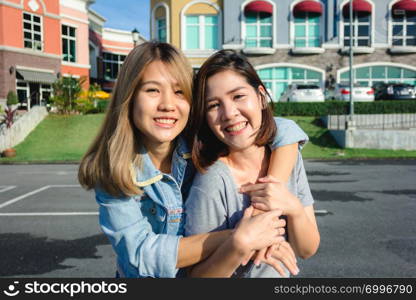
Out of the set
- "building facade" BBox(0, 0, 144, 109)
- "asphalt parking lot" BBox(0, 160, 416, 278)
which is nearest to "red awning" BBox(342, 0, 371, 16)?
"building facade" BBox(0, 0, 144, 109)

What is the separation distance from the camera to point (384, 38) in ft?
104

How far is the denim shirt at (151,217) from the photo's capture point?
Answer: 5.42ft

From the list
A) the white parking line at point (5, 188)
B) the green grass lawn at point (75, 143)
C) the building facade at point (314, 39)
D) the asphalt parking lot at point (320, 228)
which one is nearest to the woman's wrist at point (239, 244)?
the asphalt parking lot at point (320, 228)

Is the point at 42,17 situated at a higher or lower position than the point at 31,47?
higher

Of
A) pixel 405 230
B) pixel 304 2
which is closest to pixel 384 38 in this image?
pixel 304 2

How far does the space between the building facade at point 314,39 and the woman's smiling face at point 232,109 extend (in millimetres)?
30395

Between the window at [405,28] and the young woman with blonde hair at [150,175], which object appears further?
the window at [405,28]

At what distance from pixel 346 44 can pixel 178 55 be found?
109 feet

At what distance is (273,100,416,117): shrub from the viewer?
71.9ft

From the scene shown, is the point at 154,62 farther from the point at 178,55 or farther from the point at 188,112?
the point at 188,112

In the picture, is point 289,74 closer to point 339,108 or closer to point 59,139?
point 339,108

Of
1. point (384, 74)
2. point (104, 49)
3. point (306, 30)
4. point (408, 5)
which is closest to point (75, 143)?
point (306, 30)

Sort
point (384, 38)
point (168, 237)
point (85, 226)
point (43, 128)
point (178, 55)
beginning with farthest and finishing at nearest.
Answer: point (384, 38) < point (43, 128) < point (85, 226) < point (178, 55) < point (168, 237)

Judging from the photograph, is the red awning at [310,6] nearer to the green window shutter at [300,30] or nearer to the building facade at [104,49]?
the green window shutter at [300,30]
